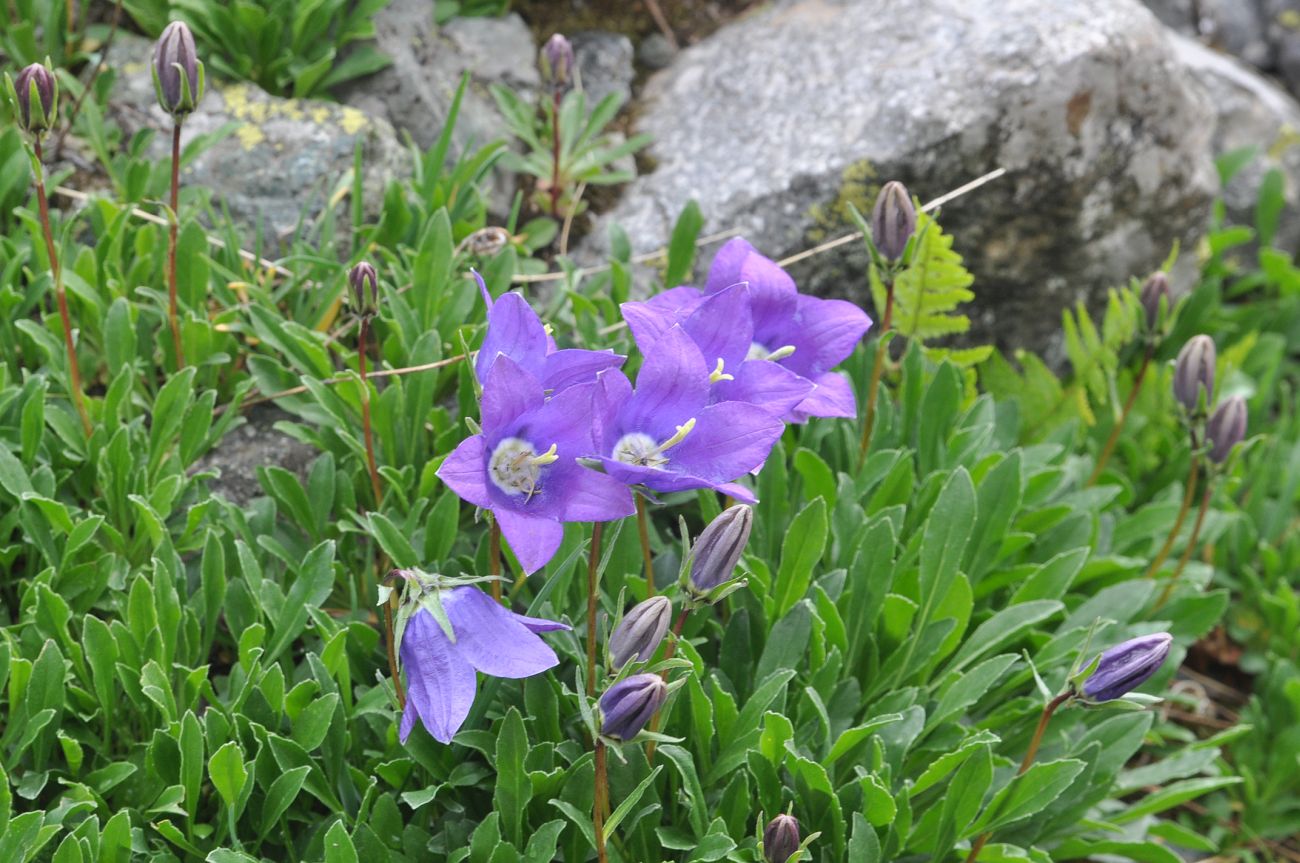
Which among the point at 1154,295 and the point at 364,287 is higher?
the point at 364,287

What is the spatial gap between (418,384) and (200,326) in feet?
1.74

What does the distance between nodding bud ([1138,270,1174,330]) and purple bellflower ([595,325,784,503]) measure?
1721mm

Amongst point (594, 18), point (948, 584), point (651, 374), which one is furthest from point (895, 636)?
point (594, 18)

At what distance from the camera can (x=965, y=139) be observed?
3.52m

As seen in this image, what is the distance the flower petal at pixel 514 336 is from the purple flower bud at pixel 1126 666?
97 centimetres

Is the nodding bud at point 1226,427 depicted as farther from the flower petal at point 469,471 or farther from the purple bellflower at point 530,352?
the flower petal at point 469,471

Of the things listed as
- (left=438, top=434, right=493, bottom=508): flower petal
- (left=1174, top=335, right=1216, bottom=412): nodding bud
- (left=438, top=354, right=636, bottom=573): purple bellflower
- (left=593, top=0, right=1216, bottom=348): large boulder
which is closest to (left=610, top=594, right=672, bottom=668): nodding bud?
(left=438, top=354, right=636, bottom=573): purple bellflower

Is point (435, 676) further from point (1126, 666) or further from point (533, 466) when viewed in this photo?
point (1126, 666)

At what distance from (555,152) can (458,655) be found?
201 centimetres

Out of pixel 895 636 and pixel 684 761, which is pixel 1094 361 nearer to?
pixel 895 636

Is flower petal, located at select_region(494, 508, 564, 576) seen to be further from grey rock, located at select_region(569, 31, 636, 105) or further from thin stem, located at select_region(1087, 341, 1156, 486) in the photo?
grey rock, located at select_region(569, 31, 636, 105)

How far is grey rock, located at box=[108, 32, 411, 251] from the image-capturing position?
323cm

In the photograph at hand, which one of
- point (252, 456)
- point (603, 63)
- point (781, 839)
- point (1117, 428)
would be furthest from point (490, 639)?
point (603, 63)

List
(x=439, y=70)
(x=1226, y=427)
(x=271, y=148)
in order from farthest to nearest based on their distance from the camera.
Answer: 1. (x=439, y=70)
2. (x=271, y=148)
3. (x=1226, y=427)
